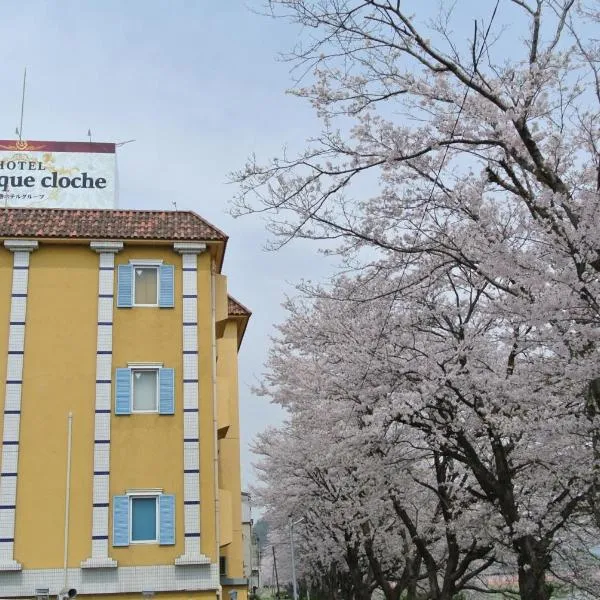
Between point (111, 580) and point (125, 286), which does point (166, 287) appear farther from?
point (111, 580)

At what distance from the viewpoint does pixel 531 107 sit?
34.3 ft

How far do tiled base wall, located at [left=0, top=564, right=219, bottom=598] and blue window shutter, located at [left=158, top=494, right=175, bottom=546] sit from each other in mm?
556

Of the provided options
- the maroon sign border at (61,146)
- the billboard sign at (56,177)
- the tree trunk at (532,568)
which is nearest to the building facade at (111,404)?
the billboard sign at (56,177)

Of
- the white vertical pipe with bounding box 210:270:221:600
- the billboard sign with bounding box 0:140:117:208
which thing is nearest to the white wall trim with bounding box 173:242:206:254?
the white vertical pipe with bounding box 210:270:221:600

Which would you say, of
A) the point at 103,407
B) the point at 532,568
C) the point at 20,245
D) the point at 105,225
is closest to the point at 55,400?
the point at 103,407

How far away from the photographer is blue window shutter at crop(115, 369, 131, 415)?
60.7ft

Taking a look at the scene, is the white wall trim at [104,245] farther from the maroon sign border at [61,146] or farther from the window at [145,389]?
the maroon sign border at [61,146]

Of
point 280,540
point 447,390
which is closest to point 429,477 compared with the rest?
point 447,390

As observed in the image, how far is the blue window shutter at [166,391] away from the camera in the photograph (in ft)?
61.0

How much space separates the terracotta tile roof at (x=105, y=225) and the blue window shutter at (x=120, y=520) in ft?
20.8

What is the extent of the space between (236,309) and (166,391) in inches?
236

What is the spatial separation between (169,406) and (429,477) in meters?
9.35

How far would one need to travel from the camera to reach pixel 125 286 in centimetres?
1966

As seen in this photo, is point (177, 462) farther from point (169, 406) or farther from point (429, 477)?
point (429, 477)
